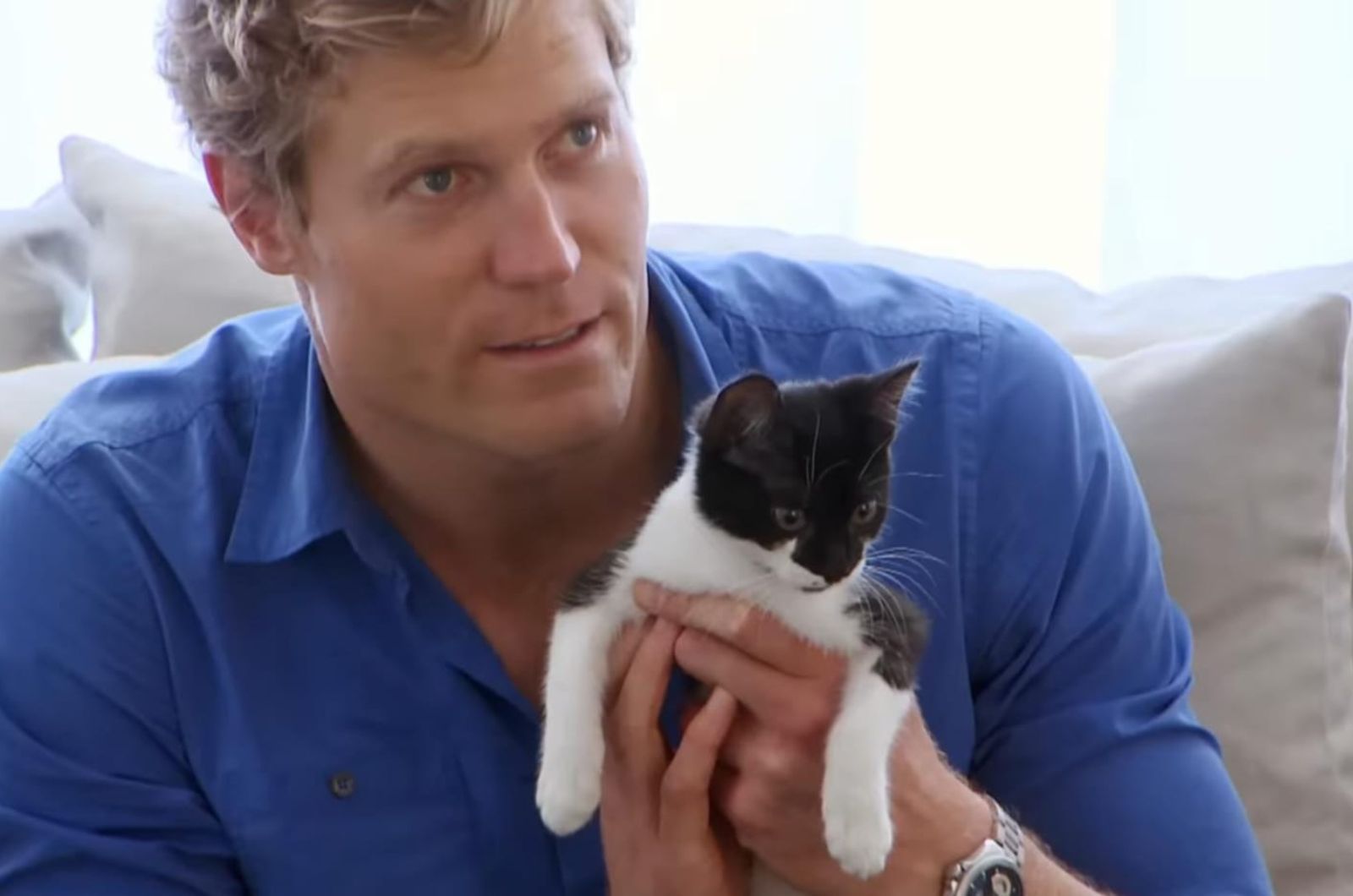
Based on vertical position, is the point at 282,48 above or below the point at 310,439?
above

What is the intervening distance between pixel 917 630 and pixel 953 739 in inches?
7.6

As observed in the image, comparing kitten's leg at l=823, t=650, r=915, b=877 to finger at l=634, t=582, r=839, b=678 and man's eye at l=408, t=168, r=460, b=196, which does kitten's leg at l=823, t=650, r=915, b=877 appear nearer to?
finger at l=634, t=582, r=839, b=678

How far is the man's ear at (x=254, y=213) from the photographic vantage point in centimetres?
124

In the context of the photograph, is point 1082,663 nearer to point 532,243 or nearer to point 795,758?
point 795,758

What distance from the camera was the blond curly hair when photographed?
→ 3.50 ft

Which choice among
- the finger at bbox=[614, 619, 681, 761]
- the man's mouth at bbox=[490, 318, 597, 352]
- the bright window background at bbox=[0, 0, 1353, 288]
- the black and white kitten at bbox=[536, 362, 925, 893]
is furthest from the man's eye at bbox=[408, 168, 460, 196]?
the bright window background at bbox=[0, 0, 1353, 288]

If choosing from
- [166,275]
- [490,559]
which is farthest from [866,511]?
[166,275]

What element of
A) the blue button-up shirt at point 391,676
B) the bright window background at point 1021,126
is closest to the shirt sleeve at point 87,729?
the blue button-up shirt at point 391,676

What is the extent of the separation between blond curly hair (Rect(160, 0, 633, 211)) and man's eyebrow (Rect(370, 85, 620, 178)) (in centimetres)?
6

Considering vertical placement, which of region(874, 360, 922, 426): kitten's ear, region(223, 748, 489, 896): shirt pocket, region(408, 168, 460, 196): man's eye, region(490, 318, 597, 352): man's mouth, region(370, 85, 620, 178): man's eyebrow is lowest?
region(223, 748, 489, 896): shirt pocket

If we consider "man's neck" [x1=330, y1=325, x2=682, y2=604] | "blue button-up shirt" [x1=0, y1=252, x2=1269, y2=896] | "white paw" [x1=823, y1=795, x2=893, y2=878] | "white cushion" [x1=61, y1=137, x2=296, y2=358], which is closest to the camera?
"white paw" [x1=823, y1=795, x2=893, y2=878]

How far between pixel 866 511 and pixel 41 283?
3.94 ft

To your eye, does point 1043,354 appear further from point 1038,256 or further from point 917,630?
point 1038,256

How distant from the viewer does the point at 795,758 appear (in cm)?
111
